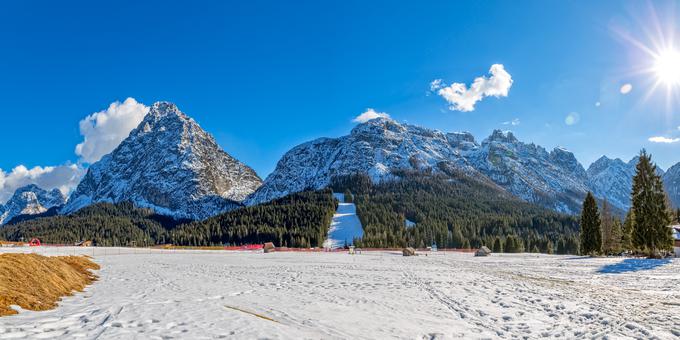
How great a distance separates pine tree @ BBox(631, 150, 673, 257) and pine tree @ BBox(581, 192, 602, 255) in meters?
17.9

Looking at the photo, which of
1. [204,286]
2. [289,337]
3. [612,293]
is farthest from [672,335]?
[204,286]

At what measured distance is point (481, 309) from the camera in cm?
1512

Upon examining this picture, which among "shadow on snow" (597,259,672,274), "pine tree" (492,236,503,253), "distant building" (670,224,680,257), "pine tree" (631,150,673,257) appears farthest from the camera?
"pine tree" (492,236,503,253)

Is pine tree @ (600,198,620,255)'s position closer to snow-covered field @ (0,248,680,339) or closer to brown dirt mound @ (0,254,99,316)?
snow-covered field @ (0,248,680,339)

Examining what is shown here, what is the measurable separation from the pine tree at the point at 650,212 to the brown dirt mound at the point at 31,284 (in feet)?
200

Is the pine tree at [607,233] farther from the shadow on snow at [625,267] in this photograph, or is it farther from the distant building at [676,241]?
the shadow on snow at [625,267]

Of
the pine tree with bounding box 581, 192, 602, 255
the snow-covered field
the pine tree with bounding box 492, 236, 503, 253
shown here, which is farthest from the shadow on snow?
the pine tree with bounding box 492, 236, 503, 253

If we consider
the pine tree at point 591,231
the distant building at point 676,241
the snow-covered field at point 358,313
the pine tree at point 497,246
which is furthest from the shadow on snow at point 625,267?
the pine tree at point 497,246

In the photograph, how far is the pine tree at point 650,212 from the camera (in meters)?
50.5

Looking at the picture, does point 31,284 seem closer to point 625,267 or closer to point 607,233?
point 625,267

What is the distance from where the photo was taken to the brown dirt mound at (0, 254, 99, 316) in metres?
13.6

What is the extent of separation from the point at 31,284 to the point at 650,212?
6378cm

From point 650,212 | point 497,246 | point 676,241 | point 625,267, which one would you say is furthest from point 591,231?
point 497,246

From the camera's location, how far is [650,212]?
170ft
